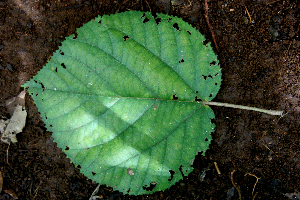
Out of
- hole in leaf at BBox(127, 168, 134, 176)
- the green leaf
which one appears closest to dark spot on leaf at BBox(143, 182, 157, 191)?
the green leaf

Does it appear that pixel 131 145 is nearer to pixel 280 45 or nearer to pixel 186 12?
pixel 186 12

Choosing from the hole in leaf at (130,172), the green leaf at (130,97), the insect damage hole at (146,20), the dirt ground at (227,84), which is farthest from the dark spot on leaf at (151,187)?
the insect damage hole at (146,20)

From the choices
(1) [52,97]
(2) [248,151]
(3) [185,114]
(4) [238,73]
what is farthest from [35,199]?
(4) [238,73]

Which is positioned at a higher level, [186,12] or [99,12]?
[99,12]

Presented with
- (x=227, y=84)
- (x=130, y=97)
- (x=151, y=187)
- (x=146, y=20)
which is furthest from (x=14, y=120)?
(x=227, y=84)

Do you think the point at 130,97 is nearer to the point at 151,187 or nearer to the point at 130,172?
the point at 130,172

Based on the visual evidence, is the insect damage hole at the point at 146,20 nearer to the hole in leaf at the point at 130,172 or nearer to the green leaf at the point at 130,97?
the green leaf at the point at 130,97
